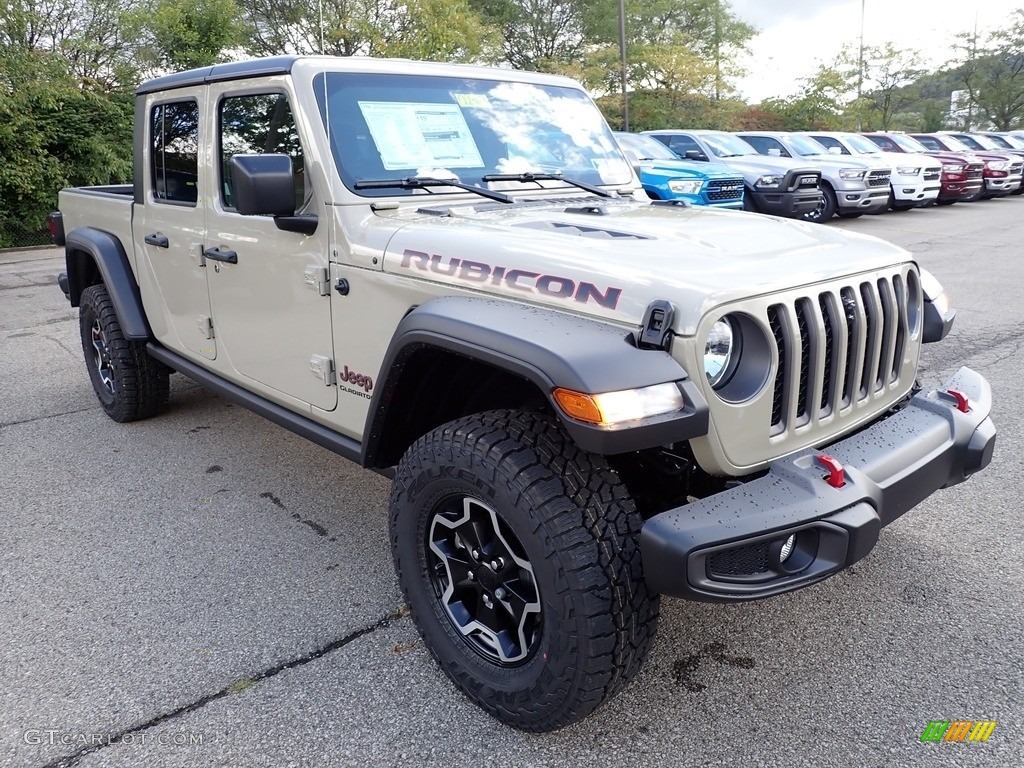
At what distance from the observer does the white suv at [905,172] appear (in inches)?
642

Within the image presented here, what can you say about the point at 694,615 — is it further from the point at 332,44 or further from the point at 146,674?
the point at 332,44

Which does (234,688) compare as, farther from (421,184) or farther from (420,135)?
(420,135)

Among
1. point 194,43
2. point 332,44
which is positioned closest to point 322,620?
point 194,43

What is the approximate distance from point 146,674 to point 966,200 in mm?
21127

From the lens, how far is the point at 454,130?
10.7 ft

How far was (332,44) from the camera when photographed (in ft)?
79.9

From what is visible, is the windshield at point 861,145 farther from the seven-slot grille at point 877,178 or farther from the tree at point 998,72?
the tree at point 998,72

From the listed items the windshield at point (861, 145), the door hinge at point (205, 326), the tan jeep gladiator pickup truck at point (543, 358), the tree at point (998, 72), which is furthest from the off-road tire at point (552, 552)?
the tree at point (998, 72)

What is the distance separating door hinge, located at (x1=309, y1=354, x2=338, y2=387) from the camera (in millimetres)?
A: 3047

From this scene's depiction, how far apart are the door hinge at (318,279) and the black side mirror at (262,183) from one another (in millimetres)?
284

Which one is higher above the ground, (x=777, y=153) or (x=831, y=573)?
(x=777, y=153)

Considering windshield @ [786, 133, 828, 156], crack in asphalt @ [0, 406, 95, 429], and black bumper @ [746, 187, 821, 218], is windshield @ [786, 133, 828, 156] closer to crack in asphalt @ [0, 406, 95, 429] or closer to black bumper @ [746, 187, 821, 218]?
black bumper @ [746, 187, 821, 218]

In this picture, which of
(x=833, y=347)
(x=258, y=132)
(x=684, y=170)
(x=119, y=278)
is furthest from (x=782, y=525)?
(x=684, y=170)

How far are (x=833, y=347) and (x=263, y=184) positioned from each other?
5.99 feet
